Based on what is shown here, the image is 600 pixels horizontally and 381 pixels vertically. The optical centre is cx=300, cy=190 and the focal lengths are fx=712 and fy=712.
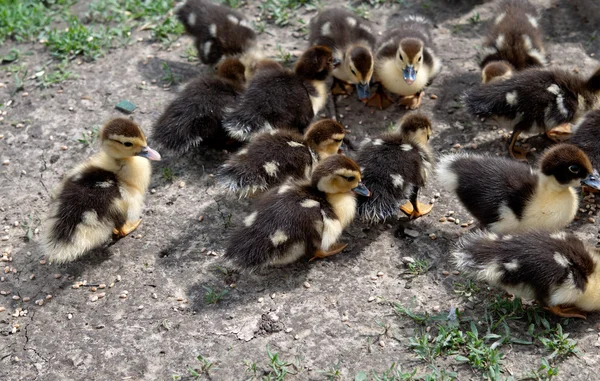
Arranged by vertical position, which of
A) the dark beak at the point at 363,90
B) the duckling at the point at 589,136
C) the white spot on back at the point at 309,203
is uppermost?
the duckling at the point at 589,136

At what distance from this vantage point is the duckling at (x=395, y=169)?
4508 mm

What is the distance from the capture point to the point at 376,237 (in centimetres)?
468

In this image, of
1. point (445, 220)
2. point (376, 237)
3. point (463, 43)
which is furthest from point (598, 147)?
point (463, 43)

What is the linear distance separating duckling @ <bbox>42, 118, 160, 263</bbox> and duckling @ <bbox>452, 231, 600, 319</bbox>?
6.92 feet

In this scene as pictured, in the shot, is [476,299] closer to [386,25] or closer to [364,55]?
[364,55]

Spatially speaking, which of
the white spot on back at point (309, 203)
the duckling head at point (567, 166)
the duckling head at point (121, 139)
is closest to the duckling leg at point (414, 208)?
the white spot on back at point (309, 203)

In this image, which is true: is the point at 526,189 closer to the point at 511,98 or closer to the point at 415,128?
the point at 415,128

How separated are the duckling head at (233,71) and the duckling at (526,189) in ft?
6.53

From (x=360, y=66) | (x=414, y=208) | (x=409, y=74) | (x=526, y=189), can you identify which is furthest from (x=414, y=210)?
(x=360, y=66)

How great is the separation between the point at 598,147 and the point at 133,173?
3032 mm

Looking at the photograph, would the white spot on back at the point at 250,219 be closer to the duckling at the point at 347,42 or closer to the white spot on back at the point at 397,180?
the white spot on back at the point at 397,180

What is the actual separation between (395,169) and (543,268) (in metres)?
1.17

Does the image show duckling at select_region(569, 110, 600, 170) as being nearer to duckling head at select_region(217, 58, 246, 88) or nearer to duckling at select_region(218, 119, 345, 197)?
duckling at select_region(218, 119, 345, 197)

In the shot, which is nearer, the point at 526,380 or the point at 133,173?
the point at 526,380
